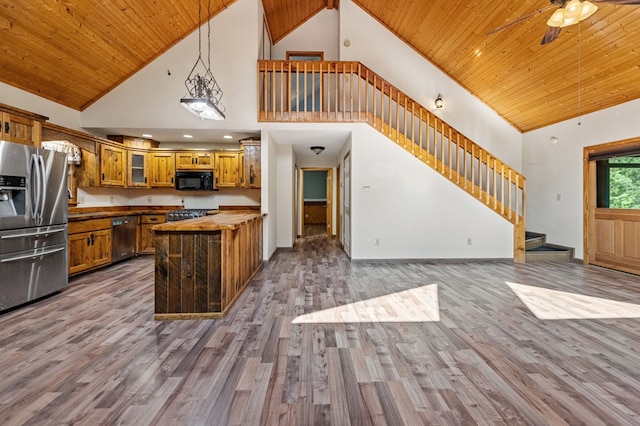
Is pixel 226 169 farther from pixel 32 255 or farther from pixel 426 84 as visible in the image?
pixel 426 84

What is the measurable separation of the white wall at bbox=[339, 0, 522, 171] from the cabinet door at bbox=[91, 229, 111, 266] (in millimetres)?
5780

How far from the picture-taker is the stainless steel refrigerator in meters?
3.07

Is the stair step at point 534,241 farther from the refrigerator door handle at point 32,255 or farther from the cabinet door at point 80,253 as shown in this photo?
the cabinet door at point 80,253

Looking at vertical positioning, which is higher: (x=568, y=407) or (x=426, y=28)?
(x=426, y=28)

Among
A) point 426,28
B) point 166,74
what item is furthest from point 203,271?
point 426,28

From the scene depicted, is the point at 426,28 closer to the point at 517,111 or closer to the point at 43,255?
the point at 517,111

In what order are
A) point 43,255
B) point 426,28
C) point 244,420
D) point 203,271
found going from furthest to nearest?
1. point 426,28
2. point 43,255
3. point 203,271
4. point 244,420

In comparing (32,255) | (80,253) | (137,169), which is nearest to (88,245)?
(80,253)

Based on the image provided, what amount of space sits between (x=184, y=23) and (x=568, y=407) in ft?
21.4

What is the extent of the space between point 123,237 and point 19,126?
244cm

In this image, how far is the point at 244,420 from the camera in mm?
1562

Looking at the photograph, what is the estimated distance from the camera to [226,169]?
21.3ft

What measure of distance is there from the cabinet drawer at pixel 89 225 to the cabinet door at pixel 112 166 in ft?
3.08

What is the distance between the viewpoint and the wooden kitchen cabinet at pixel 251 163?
607 cm
